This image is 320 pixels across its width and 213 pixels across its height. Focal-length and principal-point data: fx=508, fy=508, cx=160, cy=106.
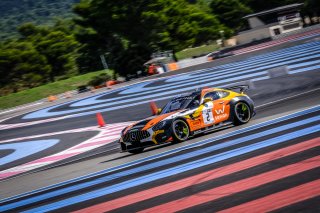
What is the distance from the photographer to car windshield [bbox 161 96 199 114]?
13048mm

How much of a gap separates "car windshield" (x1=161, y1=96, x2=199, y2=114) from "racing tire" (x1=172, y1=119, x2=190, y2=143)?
577 millimetres

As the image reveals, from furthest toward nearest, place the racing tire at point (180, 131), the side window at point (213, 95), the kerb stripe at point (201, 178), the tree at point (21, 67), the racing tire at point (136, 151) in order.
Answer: the tree at point (21, 67)
the side window at point (213, 95)
the racing tire at point (136, 151)
the racing tire at point (180, 131)
the kerb stripe at point (201, 178)

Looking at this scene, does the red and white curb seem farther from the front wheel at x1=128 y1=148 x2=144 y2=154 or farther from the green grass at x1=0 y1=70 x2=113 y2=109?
the green grass at x1=0 y1=70 x2=113 y2=109

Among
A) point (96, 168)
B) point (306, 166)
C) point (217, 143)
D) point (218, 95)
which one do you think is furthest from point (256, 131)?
point (306, 166)

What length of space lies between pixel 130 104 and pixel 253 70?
794cm

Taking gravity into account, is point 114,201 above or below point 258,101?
above

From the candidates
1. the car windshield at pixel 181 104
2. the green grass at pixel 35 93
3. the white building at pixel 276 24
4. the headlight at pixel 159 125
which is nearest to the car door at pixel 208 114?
the car windshield at pixel 181 104

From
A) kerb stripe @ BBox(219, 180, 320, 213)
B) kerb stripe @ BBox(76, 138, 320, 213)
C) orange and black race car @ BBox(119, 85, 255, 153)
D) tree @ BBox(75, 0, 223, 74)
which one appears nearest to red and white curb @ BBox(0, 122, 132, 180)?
orange and black race car @ BBox(119, 85, 255, 153)

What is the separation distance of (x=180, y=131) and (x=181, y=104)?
89cm

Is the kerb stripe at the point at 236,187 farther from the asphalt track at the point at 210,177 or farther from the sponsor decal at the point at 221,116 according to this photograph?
the sponsor decal at the point at 221,116

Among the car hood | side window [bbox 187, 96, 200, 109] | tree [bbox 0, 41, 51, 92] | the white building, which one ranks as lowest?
the white building

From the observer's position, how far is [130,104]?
2991cm

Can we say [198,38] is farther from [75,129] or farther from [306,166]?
[306,166]

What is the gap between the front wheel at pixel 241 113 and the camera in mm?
13477
